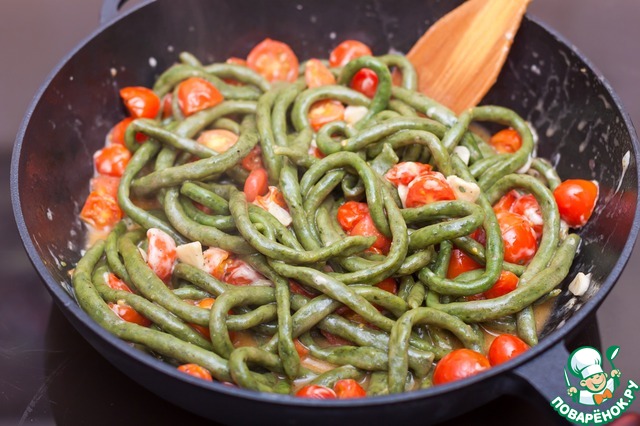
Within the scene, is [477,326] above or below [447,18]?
below

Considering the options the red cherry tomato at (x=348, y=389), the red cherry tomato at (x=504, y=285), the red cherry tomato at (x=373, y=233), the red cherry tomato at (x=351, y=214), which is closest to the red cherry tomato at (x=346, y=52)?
the red cherry tomato at (x=351, y=214)

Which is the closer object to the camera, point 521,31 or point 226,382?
point 226,382

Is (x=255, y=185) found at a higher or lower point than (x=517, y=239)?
higher

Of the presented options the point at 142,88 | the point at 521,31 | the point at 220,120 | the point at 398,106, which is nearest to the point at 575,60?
the point at 521,31

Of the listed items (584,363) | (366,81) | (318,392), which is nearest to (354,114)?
(366,81)

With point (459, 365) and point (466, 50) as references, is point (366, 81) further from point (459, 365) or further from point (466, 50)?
point (459, 365)

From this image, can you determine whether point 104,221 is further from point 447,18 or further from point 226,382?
point 447,18

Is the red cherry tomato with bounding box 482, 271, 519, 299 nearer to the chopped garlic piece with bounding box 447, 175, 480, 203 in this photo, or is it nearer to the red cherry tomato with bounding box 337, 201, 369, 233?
the chopped garlic piece with bounding box 447, 175, 480, 203
